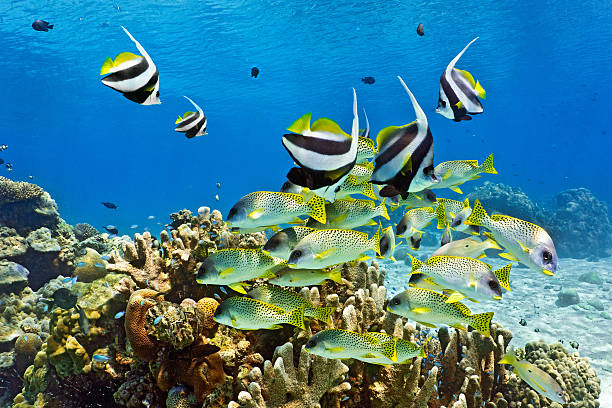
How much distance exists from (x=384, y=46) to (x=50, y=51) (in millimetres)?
34722

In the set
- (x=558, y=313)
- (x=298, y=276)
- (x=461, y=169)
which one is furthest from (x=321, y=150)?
(x=558, y=313)

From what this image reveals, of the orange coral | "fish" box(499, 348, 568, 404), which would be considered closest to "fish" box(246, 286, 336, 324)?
the orange coral

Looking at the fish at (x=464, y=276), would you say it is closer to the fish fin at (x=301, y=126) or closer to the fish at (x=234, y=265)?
the fish at (x=234, y=265)

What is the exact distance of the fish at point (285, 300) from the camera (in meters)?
2.86

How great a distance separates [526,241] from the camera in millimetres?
2172

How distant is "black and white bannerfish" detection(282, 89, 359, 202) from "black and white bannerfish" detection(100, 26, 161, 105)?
5.33ft

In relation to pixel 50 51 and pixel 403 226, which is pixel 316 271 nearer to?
pixel 403 226

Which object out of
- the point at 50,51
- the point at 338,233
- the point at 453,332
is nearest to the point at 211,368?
the point at 338,233

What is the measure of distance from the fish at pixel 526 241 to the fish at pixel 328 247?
2.60 ft

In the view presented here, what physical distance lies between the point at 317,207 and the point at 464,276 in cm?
107

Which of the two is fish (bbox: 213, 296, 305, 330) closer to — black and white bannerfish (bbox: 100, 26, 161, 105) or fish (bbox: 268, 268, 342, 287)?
fish (bbox: 268, 268, 342, 287)

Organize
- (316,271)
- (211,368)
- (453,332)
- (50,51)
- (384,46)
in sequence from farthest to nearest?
(384,46) → (50,51) → (453,332) → (211,368) → (316,271)

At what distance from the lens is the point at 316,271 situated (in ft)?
9.37

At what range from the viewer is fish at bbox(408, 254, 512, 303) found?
2.29m
